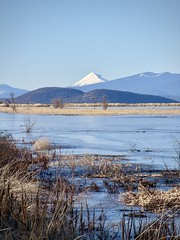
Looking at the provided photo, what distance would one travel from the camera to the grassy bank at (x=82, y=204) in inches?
280

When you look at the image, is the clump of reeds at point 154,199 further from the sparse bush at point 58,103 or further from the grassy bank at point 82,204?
the sparse bush at point 58,103

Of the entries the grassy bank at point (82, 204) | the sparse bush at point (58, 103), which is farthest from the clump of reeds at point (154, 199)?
the sparse bush at point (58, 103)

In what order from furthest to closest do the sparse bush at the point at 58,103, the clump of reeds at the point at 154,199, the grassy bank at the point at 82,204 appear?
the sparse bush at the point at 58,103
the clump of reeds at the point at 154,199
the grassy bank at the point at 82,204

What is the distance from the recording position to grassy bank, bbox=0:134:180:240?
23.3 ft

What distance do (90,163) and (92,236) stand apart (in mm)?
9426

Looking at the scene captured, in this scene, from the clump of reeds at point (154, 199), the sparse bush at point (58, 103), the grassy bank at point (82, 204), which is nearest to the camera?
the grassy bank at point (82, 204)

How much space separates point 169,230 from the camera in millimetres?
7531

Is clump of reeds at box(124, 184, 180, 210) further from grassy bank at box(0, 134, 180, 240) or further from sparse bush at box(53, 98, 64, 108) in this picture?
sparse bush at box(53, 98, 64, 108)

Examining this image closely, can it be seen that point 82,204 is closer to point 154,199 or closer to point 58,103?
point 154,199

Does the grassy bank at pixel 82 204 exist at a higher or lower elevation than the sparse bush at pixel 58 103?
lower

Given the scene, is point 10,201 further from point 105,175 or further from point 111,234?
point 105,175

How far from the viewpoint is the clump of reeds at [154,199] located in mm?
10078

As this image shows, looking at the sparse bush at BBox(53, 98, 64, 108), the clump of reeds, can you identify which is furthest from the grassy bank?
the sparse bush at BBox(53, 98, 64, 108)

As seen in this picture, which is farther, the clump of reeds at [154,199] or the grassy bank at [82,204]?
the clump of reeds at [154,199]
